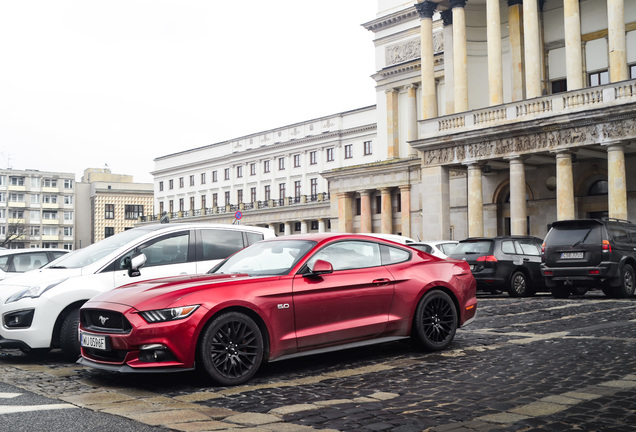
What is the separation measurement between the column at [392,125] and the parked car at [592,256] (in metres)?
35.9

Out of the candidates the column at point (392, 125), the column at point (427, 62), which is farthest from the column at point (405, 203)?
the column at point (427, 62)

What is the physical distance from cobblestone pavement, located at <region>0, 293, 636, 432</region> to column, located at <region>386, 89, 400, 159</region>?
145 ft

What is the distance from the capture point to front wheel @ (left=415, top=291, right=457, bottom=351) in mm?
8750

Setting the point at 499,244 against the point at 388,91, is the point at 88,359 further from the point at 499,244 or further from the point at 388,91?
the point at 388,91

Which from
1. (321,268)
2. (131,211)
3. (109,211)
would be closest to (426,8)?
(321,268)

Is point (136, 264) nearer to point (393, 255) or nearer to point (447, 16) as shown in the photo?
point (393, 255)

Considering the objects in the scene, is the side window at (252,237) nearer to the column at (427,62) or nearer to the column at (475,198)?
the column at (475,198)

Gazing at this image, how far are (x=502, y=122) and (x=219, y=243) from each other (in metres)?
24.9

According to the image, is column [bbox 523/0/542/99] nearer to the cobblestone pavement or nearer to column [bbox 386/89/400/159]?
column [bbox 386/89/400/159]

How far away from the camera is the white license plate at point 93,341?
7.14m

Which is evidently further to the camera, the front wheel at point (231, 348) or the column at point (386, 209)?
the column at point (386, 209)

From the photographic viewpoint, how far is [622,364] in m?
7.55

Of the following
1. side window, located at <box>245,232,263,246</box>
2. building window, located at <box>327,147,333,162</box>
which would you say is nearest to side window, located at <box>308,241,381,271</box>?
side window, located at <box>245,232,263,246</box>

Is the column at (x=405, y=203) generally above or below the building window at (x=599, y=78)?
below
